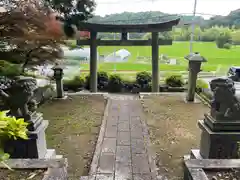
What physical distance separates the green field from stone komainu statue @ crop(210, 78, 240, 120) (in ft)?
20.3

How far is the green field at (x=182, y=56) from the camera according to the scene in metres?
9.14

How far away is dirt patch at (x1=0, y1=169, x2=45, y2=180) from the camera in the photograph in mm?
1975

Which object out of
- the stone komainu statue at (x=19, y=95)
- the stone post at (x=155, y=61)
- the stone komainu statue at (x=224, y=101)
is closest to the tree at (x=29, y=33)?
the stone komainu statue at (x=19, y=95)

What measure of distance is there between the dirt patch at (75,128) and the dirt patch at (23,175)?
79 cm

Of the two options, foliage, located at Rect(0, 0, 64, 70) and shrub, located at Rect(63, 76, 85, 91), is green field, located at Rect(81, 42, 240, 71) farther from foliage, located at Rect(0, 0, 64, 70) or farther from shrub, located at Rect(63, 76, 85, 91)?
foliage, located at Rect(0, 0, 64, 70)

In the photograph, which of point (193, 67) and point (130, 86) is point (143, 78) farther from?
point (193, 67)

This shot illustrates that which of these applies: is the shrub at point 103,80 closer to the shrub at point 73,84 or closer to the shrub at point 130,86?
the shrub at point 130,86

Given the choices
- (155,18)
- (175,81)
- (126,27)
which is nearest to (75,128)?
(126,27)

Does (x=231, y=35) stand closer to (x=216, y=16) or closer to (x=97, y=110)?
(x=216, y=16)

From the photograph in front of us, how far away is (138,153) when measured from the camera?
131 inches

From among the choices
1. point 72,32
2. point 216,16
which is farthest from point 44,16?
point 216,16

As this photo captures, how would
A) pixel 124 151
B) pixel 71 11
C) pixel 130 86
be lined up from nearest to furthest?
pixel 124 151 < pixel 71 11 < pixel 130 86

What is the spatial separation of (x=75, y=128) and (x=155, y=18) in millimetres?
5261

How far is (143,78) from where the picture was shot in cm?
974
